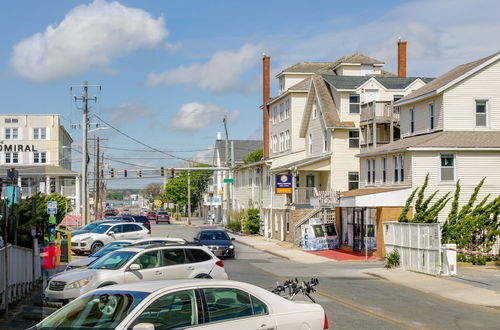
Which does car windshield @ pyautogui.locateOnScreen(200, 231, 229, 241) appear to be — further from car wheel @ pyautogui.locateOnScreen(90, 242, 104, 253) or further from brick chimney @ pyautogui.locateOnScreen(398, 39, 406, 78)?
brick chimney @ pyautogui.locateOnScreen(398, 39, 406, 78)

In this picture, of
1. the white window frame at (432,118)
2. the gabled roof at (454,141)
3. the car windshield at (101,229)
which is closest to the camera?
the gabled roof at (454,141)

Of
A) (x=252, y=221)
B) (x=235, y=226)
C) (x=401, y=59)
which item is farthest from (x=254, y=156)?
(x=401, y=59)

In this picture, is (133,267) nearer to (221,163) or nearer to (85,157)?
(85,157)

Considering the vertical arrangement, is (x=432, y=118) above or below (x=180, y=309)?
above

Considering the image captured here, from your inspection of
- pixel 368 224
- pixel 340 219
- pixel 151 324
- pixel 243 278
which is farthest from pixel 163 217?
pixel 151 324

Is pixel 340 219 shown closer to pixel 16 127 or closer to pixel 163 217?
pixel 163 217

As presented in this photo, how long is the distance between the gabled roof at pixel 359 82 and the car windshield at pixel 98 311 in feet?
144

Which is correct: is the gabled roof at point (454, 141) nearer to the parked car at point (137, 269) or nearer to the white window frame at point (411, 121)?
the white window frame at point (411, 121)

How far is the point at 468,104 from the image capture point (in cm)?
3875

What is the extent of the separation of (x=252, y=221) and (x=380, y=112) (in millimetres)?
19447

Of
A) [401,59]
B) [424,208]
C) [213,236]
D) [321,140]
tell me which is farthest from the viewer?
[401,59]

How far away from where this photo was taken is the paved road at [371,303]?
53.8 ft

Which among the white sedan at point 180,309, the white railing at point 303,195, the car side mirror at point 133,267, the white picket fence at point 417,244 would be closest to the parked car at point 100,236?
the white picket fence at point 417,244

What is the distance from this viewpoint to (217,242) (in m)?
36.7
